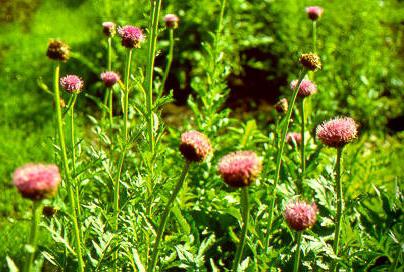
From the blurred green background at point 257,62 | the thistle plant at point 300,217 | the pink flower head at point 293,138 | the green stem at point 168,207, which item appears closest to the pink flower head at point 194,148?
the green stem at point 168,207

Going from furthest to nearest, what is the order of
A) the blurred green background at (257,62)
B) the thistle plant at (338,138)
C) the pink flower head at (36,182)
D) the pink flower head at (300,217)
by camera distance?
1. the blurred green background at (257,62)
2. the thistle plant at (338,138)
3. the pink flower head at (300,217)
4. the pink flower head at (36,182)

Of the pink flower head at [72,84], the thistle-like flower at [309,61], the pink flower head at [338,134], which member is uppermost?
the thistle-like flower at [309,61]

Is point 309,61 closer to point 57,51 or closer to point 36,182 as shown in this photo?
point 57,51

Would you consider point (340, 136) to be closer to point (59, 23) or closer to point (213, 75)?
point (213, 75)

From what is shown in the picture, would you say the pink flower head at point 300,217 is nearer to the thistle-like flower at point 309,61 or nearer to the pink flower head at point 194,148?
the pink flower head at point 194,148

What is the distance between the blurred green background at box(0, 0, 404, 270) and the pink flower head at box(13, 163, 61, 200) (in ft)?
8.28

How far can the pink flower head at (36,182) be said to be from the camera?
3.79 ft

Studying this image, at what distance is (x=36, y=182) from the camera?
3.81ft

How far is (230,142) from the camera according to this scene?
9.82ft

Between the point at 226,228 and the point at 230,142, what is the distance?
75 centimetres

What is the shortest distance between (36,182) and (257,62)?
139 inches

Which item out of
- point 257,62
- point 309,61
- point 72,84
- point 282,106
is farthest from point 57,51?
point 257,62

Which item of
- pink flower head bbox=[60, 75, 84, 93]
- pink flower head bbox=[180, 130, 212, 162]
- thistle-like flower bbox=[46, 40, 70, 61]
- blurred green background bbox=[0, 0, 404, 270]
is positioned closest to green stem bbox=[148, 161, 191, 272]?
pink flower head bbox=[180, 130, 212, 162]

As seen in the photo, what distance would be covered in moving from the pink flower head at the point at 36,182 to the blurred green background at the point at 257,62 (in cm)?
252
